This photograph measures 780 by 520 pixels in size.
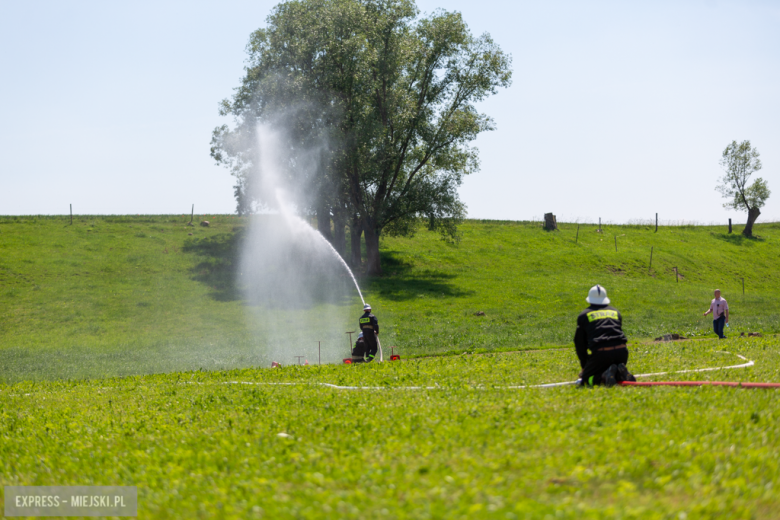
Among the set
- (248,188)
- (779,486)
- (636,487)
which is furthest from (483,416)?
(248,188)

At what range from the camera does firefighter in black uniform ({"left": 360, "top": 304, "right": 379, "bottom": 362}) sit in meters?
19.9

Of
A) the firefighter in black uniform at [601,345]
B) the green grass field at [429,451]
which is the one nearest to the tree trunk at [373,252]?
the green grass field at [429,451]

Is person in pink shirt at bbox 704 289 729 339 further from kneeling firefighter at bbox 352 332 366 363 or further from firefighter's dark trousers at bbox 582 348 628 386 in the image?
firefighter's dark trousers at bbox 582 348 628 386

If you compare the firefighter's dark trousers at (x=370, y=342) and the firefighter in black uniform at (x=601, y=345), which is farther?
the firefighter's dark trousers at (x=370, y=342)

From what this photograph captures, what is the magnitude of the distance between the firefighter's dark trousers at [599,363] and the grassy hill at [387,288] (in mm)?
A: 14266

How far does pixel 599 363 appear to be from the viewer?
11477 millimetres

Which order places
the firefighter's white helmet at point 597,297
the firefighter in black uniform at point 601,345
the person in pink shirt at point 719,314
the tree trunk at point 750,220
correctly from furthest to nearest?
the tree trunk at point 750,220 → the person in pink shirt at point 719,314 → the firefighter's white helmet at point 597,297 → the firefighter in black uniform at point 601,345

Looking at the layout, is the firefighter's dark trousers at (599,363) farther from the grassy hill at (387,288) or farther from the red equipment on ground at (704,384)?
the grassy hill at (387,288)

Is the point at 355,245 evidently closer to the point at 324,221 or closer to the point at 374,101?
the point at 324,221

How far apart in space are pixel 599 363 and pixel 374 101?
37579mm

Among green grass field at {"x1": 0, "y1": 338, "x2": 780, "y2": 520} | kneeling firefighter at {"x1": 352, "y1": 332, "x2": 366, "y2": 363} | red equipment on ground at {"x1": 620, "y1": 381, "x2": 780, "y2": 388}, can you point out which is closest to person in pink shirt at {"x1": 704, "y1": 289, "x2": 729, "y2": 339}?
green grass field at {"x1": 0, "y1": 338, "x2": 780, "y2": 520}

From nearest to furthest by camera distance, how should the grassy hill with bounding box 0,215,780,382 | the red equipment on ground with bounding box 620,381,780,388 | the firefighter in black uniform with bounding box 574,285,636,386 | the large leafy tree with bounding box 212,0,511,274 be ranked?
the red equipment on ground with bounding box 620,381,780,388, the firefighter in black uniform with bounding box 574,285,636,386, the grassy hill with bounding box 0,215,780,382, the large leafy tree with bounding box 212,0,511,274

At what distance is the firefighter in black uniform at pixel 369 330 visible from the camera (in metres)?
19.9

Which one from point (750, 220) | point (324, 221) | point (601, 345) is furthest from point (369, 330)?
point (750, 220)
